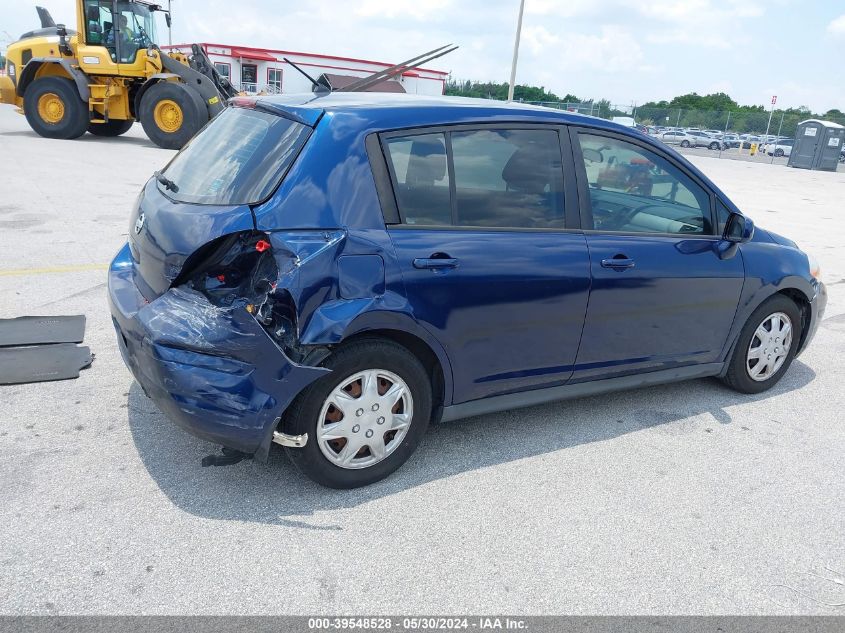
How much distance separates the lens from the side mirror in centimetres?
414

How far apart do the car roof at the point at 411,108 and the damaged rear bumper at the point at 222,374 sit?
1006 millimetres

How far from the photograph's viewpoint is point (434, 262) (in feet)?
10.3

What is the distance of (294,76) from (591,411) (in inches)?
1824

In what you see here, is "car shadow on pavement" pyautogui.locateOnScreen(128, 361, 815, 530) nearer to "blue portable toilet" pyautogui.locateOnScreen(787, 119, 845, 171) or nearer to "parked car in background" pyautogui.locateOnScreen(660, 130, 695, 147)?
"blue portable toilet" pyautogui.locateOnScreen(787, 119, 845, 171)

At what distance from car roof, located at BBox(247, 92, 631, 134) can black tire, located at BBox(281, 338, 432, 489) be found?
3.41 feet

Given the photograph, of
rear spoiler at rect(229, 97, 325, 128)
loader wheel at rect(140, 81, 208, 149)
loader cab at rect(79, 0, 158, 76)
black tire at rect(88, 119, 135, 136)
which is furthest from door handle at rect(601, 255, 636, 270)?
black tire at rect(88, 119, 135, 136)

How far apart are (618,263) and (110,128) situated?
18.7 meters

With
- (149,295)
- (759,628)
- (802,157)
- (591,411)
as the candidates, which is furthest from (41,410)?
(802,157)

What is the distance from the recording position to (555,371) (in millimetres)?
3701

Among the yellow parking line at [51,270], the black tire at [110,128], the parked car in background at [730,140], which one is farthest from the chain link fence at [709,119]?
the yellow parking line at [51,270]

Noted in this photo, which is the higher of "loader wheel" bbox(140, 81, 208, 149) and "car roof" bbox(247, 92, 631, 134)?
"car roof" bbox(247, 92, 631, 134)

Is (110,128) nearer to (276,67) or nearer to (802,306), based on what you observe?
(802,306)

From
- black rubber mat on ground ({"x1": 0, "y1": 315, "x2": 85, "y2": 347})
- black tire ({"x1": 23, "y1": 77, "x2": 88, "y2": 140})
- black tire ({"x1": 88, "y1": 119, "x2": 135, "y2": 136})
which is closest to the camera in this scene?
black rubber mat on ground ({"x1": 0, "y1": 315, "x2": 85, "y2": 347})

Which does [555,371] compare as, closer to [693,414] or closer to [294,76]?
[693,414]
